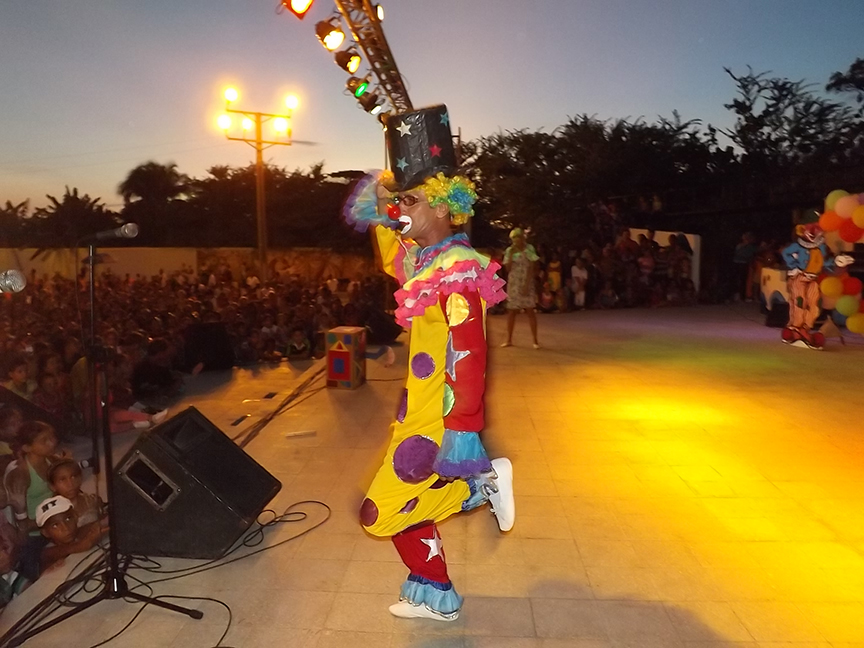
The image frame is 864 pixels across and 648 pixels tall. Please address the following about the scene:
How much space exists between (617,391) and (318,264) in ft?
61.4

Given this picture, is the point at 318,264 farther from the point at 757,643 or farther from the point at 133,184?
the point at 757,643

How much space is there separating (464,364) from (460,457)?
342 mm

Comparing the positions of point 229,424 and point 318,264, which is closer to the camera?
point 229,424

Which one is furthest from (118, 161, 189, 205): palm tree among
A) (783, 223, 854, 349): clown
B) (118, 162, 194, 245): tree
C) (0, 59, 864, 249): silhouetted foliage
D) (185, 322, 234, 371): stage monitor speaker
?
(783, 223, 854, 349): clown

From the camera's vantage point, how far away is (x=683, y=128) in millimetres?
23031

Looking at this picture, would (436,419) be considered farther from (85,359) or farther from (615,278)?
(615,278)

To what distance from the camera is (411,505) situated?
2.71 metres

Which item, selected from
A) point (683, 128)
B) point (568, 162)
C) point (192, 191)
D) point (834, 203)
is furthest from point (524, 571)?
point (192, 191)

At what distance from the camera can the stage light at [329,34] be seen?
7.11 meters

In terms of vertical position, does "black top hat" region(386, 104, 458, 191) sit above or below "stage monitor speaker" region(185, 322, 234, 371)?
above

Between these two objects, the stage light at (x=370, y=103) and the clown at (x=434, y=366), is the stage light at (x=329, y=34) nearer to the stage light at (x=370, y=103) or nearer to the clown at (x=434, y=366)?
the stage light at (x=370, y=103)

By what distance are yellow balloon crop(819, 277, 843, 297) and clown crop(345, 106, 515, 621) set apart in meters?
8.33

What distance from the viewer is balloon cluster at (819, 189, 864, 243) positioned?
8.61 m

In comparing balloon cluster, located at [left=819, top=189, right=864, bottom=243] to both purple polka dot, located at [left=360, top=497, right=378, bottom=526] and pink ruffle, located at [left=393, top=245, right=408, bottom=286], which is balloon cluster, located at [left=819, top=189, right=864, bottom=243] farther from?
purple polka dot, located at [left=360, top=497, right=378, bottom=526]
